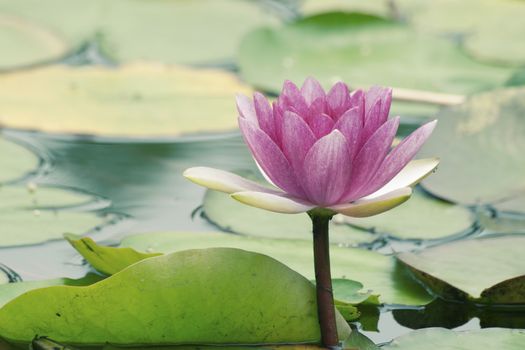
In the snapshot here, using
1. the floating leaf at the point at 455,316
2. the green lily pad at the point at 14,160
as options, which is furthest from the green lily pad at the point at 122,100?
the floating leaf at the point at 455,316

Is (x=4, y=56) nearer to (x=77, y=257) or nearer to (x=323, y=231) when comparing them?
(x=77, y=257)

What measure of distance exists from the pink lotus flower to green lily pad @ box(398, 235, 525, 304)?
1.01 feet

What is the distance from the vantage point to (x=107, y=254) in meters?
1.35

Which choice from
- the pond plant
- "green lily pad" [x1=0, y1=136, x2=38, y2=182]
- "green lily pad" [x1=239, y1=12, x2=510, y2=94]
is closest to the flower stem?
the pond plant

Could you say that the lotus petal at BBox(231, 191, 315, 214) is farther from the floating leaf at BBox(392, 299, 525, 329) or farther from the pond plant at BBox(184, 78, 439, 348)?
the floating leaf at BBox(392, 299, 525, 329)

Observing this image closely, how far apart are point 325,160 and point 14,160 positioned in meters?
1.08

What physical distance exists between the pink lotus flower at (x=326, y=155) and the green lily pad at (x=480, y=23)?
1613mm

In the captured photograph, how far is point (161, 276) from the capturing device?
1198mm

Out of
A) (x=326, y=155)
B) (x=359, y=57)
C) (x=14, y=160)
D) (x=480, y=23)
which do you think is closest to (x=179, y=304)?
(x=326, y=155)

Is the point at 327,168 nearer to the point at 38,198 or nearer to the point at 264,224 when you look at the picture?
the point at 264,224

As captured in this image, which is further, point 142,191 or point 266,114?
point 142,191

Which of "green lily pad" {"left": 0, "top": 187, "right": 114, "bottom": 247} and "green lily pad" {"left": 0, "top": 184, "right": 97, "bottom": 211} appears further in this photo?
"green lily pad" {"left": 0, "top": 184, "right": 97, "bottom": 211}

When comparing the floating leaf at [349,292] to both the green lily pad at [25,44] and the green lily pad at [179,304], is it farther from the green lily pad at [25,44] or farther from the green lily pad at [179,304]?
the green lily pad at [25,44]

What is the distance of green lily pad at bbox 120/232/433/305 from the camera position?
1451 mm
